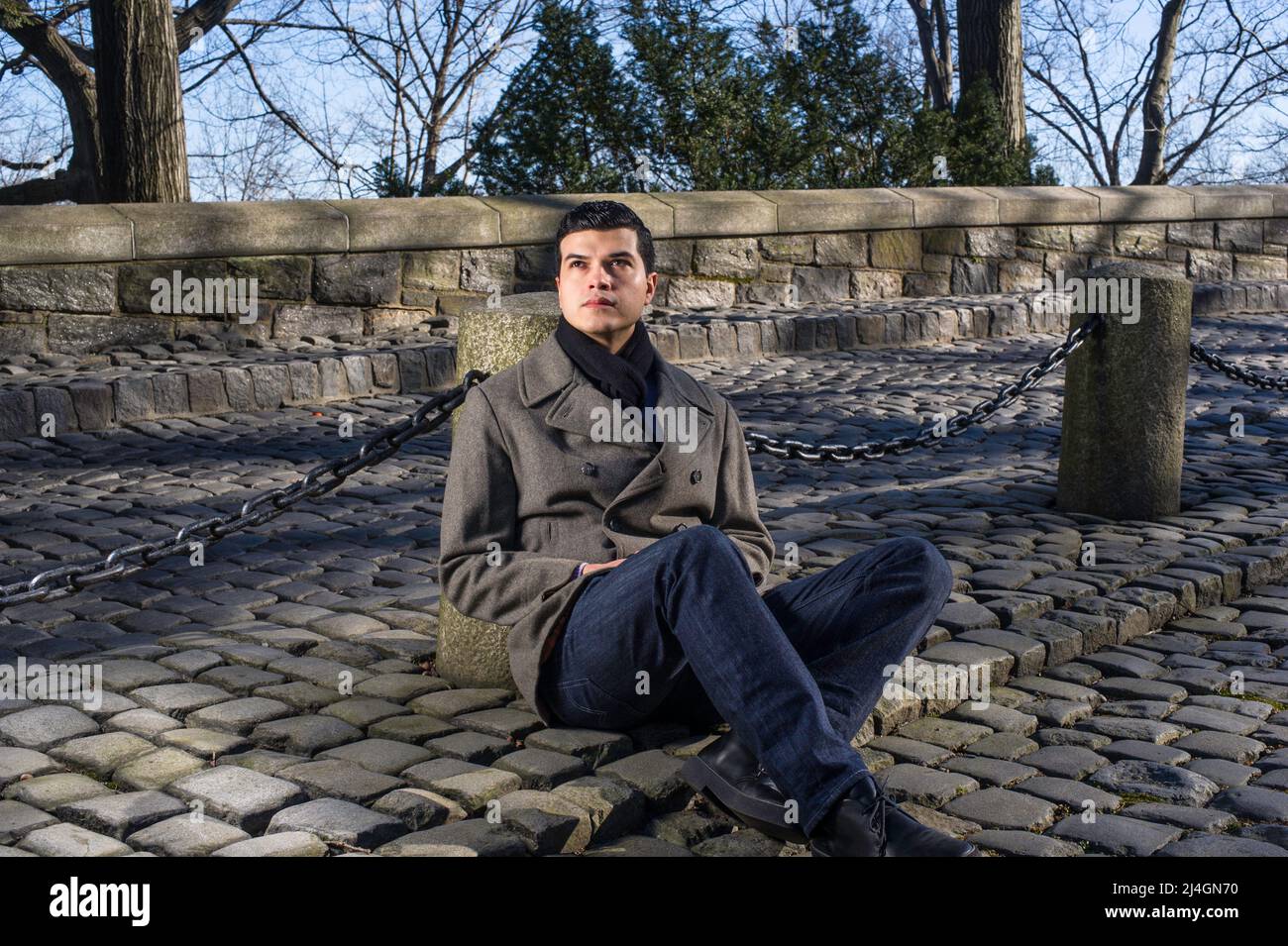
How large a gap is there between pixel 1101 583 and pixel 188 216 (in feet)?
20.0

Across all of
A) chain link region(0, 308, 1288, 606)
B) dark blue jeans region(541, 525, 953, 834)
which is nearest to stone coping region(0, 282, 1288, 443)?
chain link region(0, 308, 1288, 606)

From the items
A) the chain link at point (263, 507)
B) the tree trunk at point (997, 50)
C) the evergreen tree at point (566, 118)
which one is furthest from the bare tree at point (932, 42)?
the chain link at point (263, 507)

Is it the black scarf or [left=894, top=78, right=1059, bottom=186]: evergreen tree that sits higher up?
[left=894, top=78, right=1059, bottom=186]: evergreen tree

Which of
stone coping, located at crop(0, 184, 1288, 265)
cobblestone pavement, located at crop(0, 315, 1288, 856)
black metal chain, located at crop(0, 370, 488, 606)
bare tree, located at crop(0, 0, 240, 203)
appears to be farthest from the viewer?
bare tree, located at crop(0, 0, 240, 203)

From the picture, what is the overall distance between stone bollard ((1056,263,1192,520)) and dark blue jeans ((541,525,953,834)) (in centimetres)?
288

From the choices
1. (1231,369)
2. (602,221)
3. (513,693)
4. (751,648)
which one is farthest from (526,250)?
(751,648)

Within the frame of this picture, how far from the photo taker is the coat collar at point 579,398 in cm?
350

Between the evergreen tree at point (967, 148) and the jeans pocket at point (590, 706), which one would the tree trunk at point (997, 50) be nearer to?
the evergreen tree at point (967, 148)

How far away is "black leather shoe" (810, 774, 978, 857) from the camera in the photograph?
278 centimetres

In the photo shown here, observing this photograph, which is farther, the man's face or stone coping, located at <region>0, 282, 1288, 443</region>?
stone coping, located at <region>0, 282, 1288, 443</region>

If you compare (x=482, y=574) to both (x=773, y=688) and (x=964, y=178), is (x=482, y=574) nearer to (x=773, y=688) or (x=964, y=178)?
(x=773, y=688)

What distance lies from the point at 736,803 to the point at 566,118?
10.8 m

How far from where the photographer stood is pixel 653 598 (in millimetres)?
3082

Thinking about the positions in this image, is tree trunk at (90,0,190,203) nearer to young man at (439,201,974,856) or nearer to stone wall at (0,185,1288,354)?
stone wall at (0,185,1288,354)
